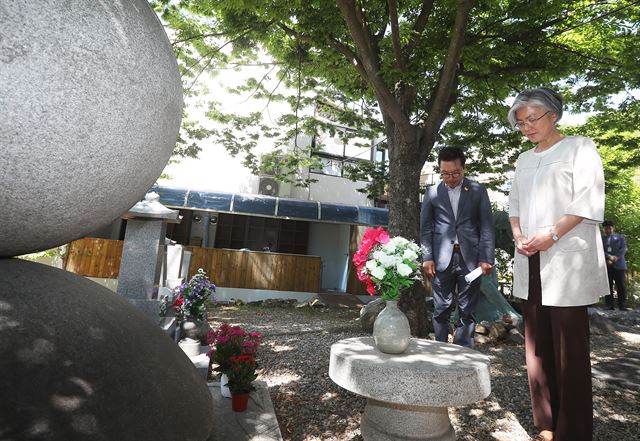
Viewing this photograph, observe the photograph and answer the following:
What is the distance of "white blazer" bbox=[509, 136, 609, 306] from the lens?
7.09 feet

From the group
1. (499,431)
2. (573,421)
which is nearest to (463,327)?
(499,431)

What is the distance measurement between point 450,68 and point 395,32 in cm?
115

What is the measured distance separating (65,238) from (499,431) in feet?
11.2

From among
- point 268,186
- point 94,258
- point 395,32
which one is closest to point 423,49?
point 395,32

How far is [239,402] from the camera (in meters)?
2.89

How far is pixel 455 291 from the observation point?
3662mm

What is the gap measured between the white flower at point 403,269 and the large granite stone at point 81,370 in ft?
4.90

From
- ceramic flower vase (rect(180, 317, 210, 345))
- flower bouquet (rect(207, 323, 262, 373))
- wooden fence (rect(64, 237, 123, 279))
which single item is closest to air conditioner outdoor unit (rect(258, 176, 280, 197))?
wooden fence (rect(64, 237, 123, 279))

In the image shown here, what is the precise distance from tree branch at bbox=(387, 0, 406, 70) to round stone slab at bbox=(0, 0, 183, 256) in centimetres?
467

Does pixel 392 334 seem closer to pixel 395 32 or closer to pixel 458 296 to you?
pixel 458 296

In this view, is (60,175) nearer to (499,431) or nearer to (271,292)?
(499,431)

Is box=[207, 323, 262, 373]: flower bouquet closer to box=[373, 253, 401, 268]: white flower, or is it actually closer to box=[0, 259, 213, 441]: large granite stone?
box=[0, 259, 213, 441]: large granite stone

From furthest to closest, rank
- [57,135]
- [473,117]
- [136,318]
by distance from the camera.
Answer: [473,117] < [136,318] < [57,135]

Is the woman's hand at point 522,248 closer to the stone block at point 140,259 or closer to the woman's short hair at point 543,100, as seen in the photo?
the woman's short hair at point 543,100
